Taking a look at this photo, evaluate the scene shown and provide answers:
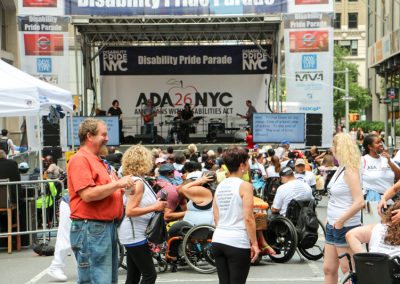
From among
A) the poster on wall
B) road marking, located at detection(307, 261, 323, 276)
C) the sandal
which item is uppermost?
the poster on wall

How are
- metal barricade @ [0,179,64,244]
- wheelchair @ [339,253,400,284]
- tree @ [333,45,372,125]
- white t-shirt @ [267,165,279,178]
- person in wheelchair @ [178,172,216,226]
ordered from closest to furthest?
wheelchair @ [339,253,400,284] < person in wheelchair @ [178,172,216,226] < metal barricade @ [0,179,64,244] < white t-shirt @ [267,165,279,178] < tree @ [333,45,372,125]

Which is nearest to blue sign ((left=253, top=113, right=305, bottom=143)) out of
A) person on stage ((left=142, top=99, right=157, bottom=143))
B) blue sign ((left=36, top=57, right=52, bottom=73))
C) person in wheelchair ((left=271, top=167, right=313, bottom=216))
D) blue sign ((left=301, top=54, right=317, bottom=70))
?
blue sign ((left=301, top=54, right=317, bottom=70))

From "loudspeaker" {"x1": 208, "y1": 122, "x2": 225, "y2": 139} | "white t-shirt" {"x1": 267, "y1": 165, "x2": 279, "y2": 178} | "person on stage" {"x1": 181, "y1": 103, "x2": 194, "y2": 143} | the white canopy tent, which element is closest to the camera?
the white canopy tent

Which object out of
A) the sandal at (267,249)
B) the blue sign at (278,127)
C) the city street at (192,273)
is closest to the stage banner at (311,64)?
the blue sign at (278,127)

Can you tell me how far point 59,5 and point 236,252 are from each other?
67.8ft

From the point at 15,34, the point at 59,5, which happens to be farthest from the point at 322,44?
the point at 15,34

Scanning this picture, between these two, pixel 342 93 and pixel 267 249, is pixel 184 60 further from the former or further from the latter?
pixel 342 93

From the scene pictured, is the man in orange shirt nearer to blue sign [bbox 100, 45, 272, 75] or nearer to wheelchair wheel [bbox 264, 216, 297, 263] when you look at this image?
wheelchair wheel [bbox 264, 216, 297, 263]

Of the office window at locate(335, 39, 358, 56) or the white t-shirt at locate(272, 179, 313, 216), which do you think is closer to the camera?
the white t-shirt at locate(272, 179, 313, 216)

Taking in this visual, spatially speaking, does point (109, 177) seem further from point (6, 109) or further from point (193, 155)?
point (193, 155)

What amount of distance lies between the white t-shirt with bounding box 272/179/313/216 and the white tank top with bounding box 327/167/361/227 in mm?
3958

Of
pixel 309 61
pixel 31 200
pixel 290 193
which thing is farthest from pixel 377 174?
pixel 309 61

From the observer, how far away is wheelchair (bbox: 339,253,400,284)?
15.8ft

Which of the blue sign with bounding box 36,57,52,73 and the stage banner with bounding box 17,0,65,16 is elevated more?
the stage banner with bounding box 17,0,65,16
